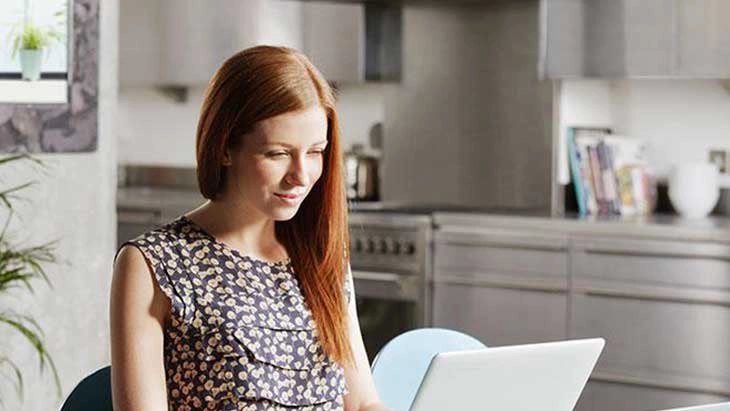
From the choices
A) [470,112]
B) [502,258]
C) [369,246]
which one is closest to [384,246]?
[369,246]

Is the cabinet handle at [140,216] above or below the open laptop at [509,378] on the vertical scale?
below

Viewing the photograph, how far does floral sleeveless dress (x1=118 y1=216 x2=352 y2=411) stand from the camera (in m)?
1.97

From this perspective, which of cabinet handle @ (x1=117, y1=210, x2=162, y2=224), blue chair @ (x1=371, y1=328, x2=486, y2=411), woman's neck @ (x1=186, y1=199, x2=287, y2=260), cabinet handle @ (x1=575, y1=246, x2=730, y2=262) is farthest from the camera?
cabinet handle @ (x1=117, y1=210, x2=162, y2=224)

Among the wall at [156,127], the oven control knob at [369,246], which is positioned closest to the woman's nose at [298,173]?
the oven control knob at [369,246]

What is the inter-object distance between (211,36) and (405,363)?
3164mm

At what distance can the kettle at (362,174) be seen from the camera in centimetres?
574

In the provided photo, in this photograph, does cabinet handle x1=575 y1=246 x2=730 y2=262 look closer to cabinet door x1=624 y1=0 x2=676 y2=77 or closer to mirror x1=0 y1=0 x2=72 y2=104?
cabinet door x1=624 y1=0 x2=676 y2=77

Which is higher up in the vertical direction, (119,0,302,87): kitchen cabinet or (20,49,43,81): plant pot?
(119,0,302,87): kitchen cabinet

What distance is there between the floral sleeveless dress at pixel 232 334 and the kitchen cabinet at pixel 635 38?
3.12 meters

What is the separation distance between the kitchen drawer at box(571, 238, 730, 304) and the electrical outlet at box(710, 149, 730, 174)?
621 mm

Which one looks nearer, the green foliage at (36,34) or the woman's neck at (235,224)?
the woman's neck at (235,224)

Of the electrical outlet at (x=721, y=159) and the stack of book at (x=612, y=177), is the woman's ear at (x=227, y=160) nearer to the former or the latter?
the stack of book at (x=612, y=177)

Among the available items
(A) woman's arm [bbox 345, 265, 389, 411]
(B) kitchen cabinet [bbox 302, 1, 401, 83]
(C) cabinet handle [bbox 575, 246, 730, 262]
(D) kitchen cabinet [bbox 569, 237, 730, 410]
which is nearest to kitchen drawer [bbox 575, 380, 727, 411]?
(D) kitchen cabinet [bbox 569, 237, 730, 410]

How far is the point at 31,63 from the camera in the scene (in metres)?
3.69
